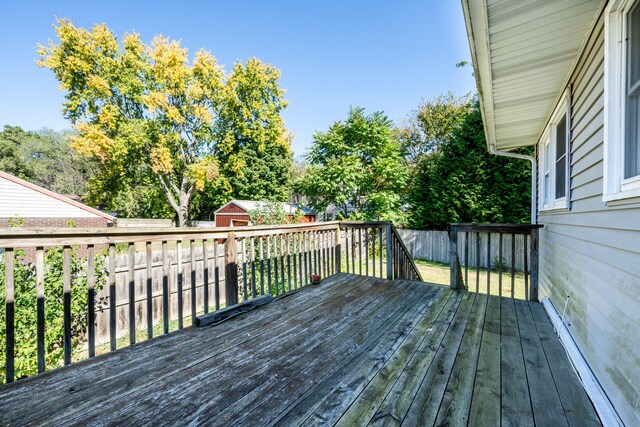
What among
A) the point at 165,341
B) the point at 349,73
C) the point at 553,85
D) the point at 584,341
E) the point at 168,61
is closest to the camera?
the point at 584,341

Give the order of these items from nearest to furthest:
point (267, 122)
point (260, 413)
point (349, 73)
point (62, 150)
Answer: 1. point (260, 413)
2. point (349, 73)
3. point (267, 122)
4. point (62, 150)

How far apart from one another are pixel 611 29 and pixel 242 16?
13.7 m

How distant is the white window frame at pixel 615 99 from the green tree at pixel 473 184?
8.96m

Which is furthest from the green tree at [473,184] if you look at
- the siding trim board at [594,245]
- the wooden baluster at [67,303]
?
the wooden baluster at [67,303]

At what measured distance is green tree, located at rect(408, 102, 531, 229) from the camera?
927cm

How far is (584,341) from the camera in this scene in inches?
73.2

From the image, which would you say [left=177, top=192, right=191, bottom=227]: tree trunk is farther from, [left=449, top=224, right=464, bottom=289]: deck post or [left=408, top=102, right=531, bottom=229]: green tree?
[left=449, top=224, right=464, bottom=289]: deck post

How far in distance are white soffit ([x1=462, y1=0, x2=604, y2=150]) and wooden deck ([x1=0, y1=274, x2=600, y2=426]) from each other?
226cm

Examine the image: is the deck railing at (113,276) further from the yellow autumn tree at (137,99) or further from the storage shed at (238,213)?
the yellow autumn tree at (137,99)

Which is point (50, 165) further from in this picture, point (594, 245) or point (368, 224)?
point (594, 245)

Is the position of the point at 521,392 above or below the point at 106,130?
below

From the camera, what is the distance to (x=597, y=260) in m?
1.77

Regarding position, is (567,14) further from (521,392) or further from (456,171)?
(456,171)

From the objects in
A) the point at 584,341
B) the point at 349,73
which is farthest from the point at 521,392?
the point at 349,73
